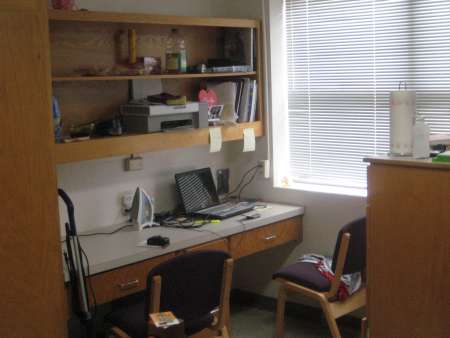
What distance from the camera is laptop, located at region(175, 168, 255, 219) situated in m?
3.70

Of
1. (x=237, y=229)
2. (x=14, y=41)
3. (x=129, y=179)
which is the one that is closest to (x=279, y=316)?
(x=237, y=229)

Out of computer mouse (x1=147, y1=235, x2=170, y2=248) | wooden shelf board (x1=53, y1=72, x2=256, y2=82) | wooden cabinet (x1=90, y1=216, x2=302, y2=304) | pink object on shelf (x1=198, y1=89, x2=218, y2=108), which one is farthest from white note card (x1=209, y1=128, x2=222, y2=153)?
computer mouse (x1=147, y1=235, x2=170, y2=248)

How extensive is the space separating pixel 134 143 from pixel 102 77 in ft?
1.23

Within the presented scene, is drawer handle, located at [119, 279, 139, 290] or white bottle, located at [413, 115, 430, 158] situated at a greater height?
white bottle, located at [413, 115, 430, 158]

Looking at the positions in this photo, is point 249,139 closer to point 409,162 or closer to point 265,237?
point 265,237

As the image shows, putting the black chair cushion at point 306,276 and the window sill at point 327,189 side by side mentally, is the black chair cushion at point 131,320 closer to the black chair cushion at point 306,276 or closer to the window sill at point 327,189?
the black chair cushion at point 306,276

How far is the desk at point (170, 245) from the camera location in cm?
289

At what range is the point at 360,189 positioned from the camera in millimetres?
3771

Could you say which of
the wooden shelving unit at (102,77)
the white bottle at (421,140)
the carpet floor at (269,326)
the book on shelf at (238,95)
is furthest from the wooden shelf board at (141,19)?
the carpet floor at (269,326)

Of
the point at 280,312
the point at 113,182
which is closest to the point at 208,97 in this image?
the point at 113,182

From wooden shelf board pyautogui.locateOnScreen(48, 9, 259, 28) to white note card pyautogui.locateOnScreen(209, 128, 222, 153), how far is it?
0.61m

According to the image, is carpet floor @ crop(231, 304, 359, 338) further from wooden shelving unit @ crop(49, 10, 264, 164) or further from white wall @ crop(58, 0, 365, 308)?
wooden shelving unit @ crop(49, 10, 264, 164)

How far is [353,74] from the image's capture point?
372 cm

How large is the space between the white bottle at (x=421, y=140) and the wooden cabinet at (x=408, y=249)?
3.3 inches
